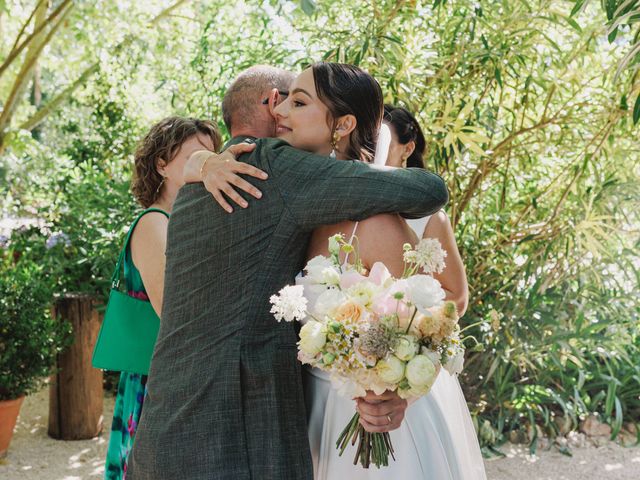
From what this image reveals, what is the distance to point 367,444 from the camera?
180 cm

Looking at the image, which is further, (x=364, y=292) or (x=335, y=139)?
(x=335, y=139)

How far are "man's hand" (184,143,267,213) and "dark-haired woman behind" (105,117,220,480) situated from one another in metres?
0.69

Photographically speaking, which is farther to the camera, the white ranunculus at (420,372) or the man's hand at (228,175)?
the man's hand at (228,175)

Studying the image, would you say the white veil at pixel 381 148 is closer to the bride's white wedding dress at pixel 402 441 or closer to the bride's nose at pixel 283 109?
the bride's nose at pixel 283 109

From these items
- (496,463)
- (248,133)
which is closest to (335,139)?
(248,133)

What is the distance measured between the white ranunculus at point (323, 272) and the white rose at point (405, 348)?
0.18 m

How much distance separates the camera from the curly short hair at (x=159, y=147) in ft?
8.99

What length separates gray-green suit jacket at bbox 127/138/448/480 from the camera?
173 cm


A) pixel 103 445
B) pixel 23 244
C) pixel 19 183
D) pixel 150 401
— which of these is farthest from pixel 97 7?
pixel 150 401

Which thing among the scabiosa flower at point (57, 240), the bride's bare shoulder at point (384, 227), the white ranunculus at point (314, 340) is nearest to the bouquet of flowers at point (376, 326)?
the white ranunculus at point (314, 340)

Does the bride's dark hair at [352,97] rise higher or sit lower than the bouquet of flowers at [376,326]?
higher

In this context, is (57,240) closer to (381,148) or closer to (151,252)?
(151,252)

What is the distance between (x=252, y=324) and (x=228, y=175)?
0.35m

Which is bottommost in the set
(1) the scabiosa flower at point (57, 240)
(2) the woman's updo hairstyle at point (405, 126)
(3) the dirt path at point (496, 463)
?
(3) the dirt path at point (496, 463)
